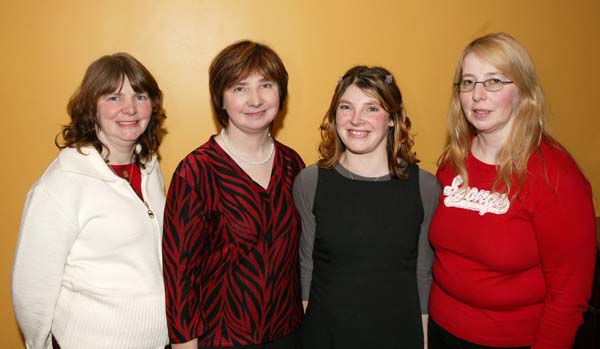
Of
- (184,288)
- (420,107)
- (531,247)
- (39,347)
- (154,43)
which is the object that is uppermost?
(154,43)

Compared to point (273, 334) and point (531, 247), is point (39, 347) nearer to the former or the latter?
point (273, 334)

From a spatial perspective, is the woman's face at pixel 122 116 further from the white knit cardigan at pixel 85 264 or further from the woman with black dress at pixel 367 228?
the woman with black dress at pixel 367 228

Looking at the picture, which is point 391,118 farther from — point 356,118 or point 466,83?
point 466,83

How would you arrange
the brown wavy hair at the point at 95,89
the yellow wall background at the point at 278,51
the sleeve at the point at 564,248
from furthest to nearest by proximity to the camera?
the yellow wall background at the point at 278,51, the brown wavy hair at the point at 95,89, the sleeve at the point at 564,248

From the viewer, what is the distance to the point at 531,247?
148 cm

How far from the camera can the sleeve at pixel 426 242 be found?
1.71 metres

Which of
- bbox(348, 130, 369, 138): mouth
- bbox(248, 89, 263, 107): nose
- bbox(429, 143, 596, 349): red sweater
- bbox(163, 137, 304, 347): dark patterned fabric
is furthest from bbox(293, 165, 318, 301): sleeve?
bbox(429, 143, 596, 349): red sweater

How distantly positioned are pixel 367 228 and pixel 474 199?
0.40m

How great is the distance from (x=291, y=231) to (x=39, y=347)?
1.02 metres

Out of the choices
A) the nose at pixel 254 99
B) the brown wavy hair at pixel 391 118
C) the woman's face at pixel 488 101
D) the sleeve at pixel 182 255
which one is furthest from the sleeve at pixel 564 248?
the sleeve at pixel 182 255

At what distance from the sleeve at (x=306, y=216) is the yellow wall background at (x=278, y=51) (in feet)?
1.89

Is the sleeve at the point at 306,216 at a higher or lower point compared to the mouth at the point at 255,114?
lower

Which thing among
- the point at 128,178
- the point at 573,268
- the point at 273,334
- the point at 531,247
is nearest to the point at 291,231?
the point at 273,334

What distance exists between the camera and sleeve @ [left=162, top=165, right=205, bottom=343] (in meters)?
1.49
